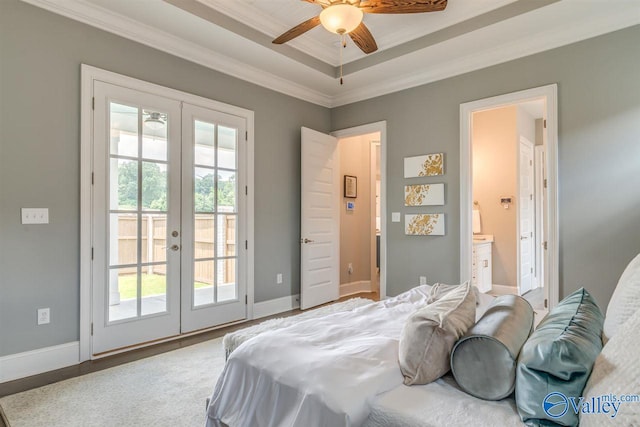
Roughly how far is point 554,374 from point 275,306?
3661 millimetres

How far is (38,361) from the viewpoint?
266cm

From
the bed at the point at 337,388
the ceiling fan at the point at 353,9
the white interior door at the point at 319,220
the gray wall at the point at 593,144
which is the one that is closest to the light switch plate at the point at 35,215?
the bed at the point at 337,388

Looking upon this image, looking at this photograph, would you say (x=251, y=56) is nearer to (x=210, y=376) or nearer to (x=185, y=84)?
(x=185, y=84)

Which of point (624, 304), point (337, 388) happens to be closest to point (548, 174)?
point (624, 304)

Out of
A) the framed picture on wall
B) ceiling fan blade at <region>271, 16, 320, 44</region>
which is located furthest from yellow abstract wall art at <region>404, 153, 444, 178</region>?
ceiling fan blade at <region>271, 16, 320, 44</region>

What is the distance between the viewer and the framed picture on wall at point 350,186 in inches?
217

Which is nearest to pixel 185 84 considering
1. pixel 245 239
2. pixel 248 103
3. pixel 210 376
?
pixel 248 103

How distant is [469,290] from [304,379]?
847 millimetres

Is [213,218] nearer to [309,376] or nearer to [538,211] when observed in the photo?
[309,376]

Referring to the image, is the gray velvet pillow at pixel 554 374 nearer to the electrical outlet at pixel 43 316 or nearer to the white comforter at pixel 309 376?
the white comforter at pixel 309 376

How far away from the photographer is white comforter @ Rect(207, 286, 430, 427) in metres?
1.13

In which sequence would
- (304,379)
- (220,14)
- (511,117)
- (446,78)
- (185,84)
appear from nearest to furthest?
(304,379)
(220,14)
(185,84)
(446,78)
(511,117)

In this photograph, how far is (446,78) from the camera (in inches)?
156

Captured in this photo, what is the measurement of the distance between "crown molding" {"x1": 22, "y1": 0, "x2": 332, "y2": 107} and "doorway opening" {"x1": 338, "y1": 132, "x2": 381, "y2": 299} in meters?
1.37
